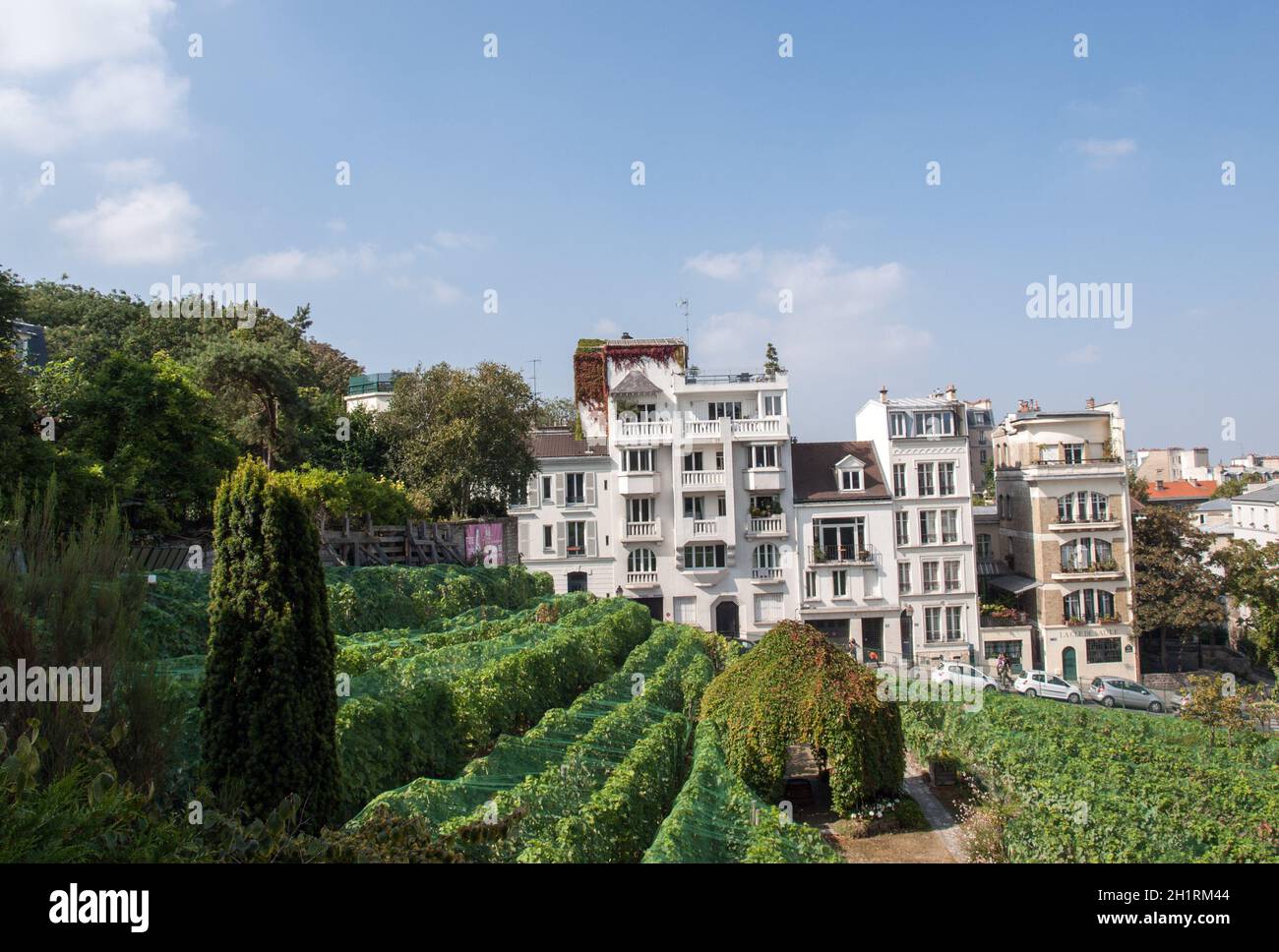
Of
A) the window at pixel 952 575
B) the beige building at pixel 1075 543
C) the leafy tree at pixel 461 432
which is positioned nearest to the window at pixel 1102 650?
the beige building at pixel 1075 543

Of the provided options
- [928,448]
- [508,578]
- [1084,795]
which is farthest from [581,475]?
[1084,795]

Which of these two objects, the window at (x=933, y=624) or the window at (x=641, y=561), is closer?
the window at (x=933, y=624)

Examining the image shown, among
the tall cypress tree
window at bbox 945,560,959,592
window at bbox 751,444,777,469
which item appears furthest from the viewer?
window at bbox 945,560,959,592

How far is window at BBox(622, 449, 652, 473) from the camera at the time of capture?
4078 cm

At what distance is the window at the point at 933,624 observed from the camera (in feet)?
133

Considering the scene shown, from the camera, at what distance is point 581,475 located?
4131 cm

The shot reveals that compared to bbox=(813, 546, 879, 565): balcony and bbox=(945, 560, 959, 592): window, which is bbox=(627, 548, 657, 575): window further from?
bbox=(945, 560, 959, 592): window

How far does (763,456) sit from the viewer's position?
1608 inches

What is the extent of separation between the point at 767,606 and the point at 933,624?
7400mm

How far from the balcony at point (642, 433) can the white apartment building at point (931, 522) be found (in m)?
9.90

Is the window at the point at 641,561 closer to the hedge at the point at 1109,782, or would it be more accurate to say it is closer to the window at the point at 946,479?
the window at the point at 946,479

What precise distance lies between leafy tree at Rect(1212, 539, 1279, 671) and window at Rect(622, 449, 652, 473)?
25612 mm

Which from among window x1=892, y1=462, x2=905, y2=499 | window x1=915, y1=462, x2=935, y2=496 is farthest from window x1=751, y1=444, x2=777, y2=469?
window x1=915, y1=462, x2=935, y2=496
